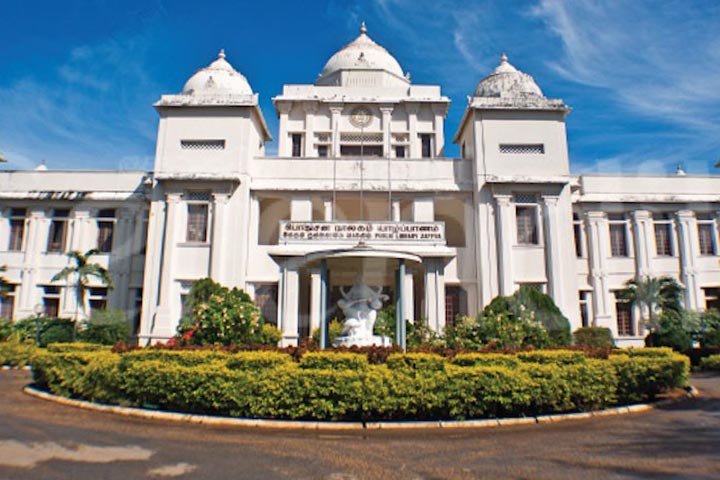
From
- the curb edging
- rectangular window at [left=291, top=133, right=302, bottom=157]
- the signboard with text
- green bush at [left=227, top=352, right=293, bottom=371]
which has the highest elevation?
rectangular window at [left=291, top=133, right=302, bottom=157]

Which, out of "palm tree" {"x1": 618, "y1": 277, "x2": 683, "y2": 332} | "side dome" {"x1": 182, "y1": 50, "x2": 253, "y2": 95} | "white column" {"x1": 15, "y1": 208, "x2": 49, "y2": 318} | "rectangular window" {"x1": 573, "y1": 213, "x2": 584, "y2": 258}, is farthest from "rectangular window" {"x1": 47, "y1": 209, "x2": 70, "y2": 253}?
"palm tree" {"x1": 618, "y1": 277, "x2": 683, "y2": 332}

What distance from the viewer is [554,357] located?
8617 mm

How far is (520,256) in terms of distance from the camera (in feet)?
63.9

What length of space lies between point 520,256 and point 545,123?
5.80 m

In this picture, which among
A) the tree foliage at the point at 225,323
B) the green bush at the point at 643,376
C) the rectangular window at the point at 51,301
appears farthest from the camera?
the rectangular window at the point at 51,301

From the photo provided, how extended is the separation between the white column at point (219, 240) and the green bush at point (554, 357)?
13.2 meters

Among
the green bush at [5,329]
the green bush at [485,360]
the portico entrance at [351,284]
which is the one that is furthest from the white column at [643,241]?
the green bush at [5,329]

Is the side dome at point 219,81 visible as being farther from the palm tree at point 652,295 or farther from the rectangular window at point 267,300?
the palm tree at point 652,295

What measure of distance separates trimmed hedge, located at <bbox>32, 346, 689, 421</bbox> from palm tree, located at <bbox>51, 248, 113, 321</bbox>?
1326 cm

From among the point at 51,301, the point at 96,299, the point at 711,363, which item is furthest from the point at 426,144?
the point at 51,301

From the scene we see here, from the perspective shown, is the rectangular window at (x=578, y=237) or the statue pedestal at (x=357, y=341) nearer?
the statue pedestal at (x=357, y=341)

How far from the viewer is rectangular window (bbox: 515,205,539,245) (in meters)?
19.8

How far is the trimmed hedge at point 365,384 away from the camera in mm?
7473

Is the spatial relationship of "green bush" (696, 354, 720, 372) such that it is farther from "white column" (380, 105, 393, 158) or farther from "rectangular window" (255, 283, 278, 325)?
"white column" (380, 105, 393, 158)
